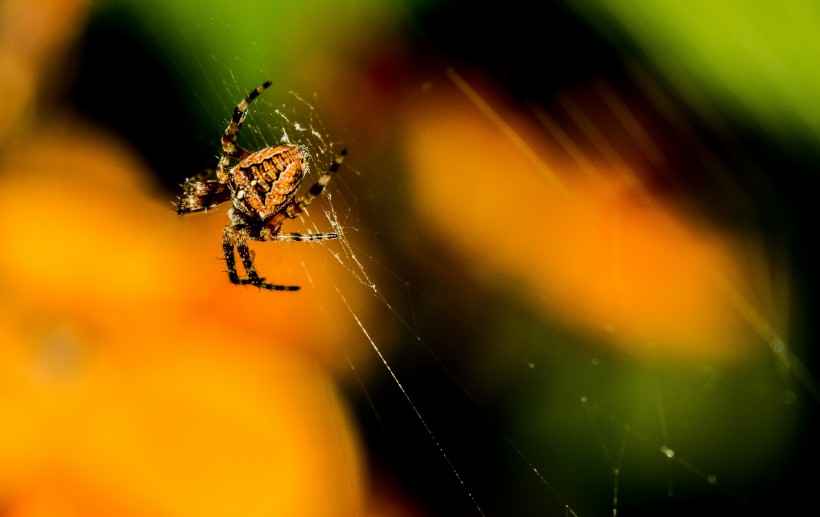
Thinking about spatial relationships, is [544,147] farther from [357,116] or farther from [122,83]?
[122,83]

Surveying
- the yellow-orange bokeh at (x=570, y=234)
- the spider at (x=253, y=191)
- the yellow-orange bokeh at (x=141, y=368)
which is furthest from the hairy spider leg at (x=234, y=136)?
the yellow-orange bokeh at (x=570, y=234)

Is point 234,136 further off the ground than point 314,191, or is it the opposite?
point 234,136

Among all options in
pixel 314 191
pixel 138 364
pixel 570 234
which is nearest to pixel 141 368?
pixel 138 364

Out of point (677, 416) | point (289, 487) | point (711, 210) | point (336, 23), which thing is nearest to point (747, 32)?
point (711, 210)

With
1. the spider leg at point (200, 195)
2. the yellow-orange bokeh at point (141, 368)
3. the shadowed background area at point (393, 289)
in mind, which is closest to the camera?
the shadowed background area at point (393, 289)

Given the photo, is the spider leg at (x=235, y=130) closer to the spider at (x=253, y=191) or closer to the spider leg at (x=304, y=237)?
the spider at (x=253, y=191)

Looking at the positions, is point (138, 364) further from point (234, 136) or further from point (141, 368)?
point (234, 136)

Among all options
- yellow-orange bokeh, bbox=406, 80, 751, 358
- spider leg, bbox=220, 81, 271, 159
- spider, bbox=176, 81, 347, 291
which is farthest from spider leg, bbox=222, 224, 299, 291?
yellow-orange bokeh, bbox=406, 80, 751, 358

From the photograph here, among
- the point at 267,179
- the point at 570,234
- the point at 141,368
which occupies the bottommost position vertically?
the point at 570,234
